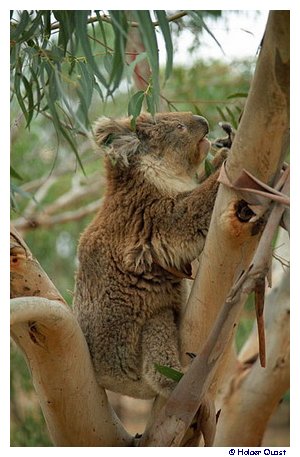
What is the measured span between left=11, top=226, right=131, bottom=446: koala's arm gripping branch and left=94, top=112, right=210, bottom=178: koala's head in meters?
0.69

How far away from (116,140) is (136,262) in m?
0.46

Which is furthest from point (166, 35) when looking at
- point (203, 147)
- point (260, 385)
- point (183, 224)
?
point (260, 385)

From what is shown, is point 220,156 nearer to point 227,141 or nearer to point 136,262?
point 227,141

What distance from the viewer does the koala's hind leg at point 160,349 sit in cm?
210

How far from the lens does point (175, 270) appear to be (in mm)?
2262

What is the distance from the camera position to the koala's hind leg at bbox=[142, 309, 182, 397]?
6.89 ft

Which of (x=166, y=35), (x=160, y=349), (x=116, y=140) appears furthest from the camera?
(x=116, y=140)

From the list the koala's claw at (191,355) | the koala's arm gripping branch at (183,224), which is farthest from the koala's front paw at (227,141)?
the koala's claw at (191,355)

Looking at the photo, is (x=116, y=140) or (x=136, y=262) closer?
(x=136, y=262)

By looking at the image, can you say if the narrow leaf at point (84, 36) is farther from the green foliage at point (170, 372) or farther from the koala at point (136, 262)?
the green foliage at point (170, 372)

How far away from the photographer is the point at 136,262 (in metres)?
2.29

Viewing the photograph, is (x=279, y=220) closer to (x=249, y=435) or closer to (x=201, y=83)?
(x=249, y=435)

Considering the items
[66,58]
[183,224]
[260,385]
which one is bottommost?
[260,385]
